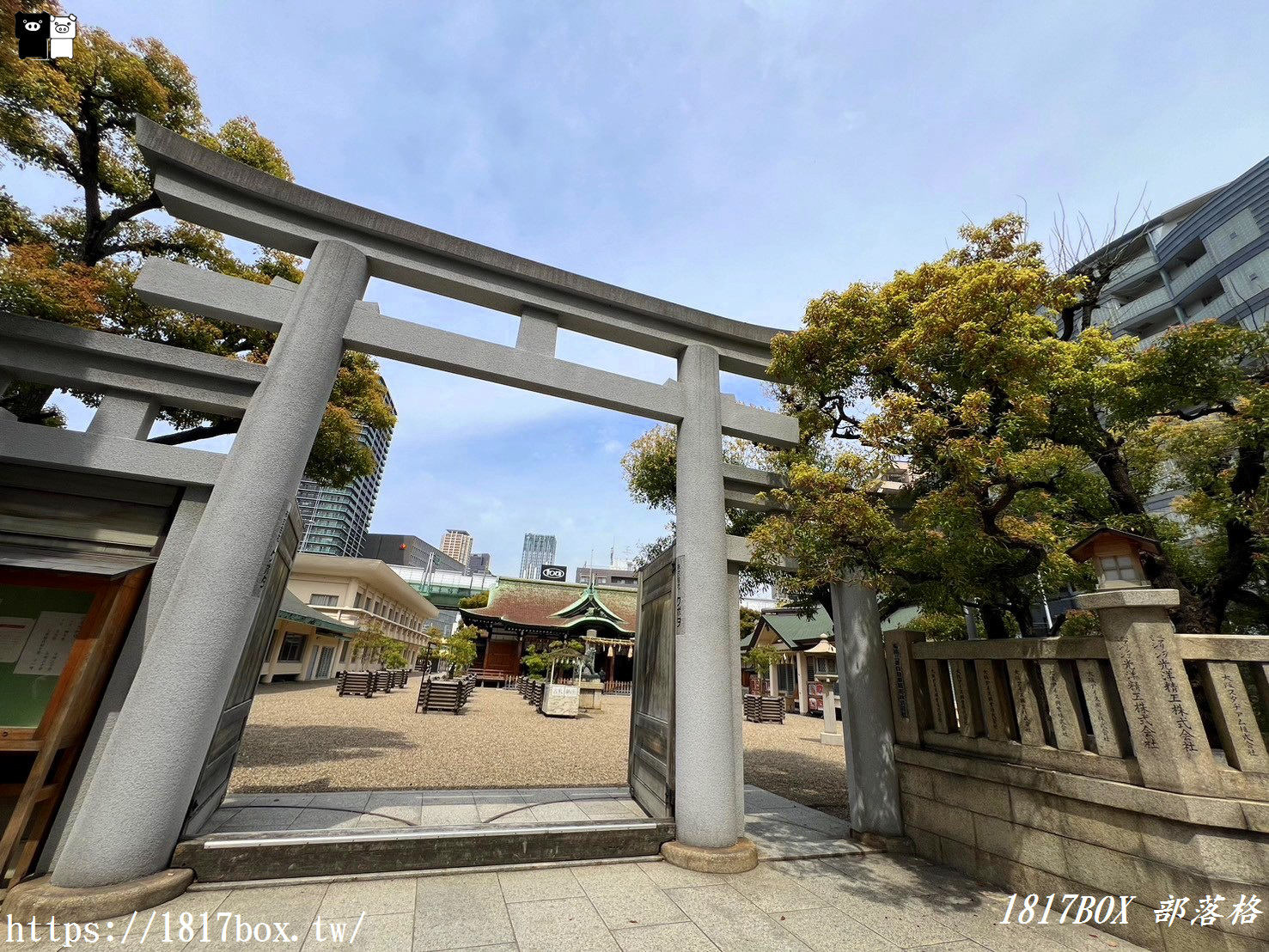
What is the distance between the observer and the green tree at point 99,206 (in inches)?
211

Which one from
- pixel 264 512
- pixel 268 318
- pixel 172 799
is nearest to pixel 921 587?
pixel 264 512

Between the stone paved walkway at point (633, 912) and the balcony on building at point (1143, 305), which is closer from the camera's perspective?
the stone paved walkway at point (633, 912)

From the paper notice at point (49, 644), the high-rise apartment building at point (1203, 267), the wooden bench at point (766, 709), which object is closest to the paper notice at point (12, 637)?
the paper notice at point (49, 644)

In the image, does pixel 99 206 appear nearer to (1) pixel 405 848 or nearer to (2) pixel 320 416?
(2) pixel 320 416

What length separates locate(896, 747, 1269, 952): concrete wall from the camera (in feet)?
11.0

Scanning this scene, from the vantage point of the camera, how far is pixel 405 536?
118 meters

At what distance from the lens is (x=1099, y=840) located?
3.99 meters

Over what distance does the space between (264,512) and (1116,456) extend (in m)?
8.74

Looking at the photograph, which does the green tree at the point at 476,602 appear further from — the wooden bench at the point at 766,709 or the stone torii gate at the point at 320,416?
the stone torii gate at the point at 320,416

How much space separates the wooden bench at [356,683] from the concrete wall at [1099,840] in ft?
70.3

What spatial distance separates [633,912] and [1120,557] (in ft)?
15.7

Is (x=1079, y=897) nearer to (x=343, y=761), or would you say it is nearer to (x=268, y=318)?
(x=268, y=318)

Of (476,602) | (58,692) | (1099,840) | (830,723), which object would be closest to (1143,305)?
(830,723)

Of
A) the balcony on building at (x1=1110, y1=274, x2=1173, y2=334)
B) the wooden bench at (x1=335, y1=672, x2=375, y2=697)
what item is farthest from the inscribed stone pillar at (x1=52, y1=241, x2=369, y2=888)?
the balcony on building at (x1=1110, y1=274, x2=1173, y2=334)
